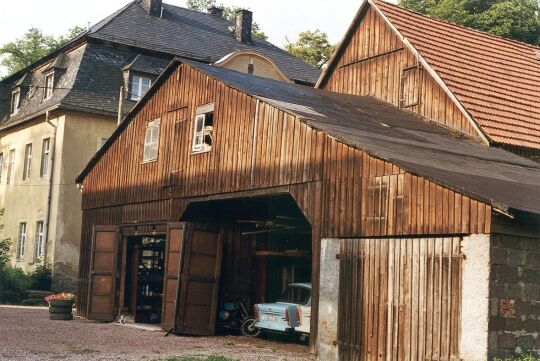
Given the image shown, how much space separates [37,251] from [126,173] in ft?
41.1

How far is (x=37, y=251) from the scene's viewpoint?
1374 inches

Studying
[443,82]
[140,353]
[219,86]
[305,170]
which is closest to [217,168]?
[219,86]

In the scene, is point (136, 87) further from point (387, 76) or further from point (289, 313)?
point (289, 313)

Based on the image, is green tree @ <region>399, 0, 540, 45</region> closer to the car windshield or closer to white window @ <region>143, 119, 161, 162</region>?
white window @ <region>143, 119, 161, 162</region>

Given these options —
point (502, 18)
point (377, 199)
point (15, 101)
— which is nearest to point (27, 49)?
point (15, 101)

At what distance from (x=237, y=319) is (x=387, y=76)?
819 centimetres

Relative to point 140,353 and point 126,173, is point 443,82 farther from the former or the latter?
point 140,353

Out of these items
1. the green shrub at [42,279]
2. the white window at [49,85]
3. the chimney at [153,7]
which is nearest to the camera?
the green shrub at [42,279]

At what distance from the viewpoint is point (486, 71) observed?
23781 millimetres

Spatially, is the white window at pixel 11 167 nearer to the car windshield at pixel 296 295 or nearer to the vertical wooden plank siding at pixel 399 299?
the car windshield at pixel 296 295

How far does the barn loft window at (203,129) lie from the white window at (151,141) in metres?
2.27

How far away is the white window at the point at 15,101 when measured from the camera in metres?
40.6

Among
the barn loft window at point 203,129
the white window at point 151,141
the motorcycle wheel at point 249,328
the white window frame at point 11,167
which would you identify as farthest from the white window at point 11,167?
the motorcycle wheel at point 249,328

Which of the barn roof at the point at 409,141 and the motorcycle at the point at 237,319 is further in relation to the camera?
the motorcycle at the point at 237,319
